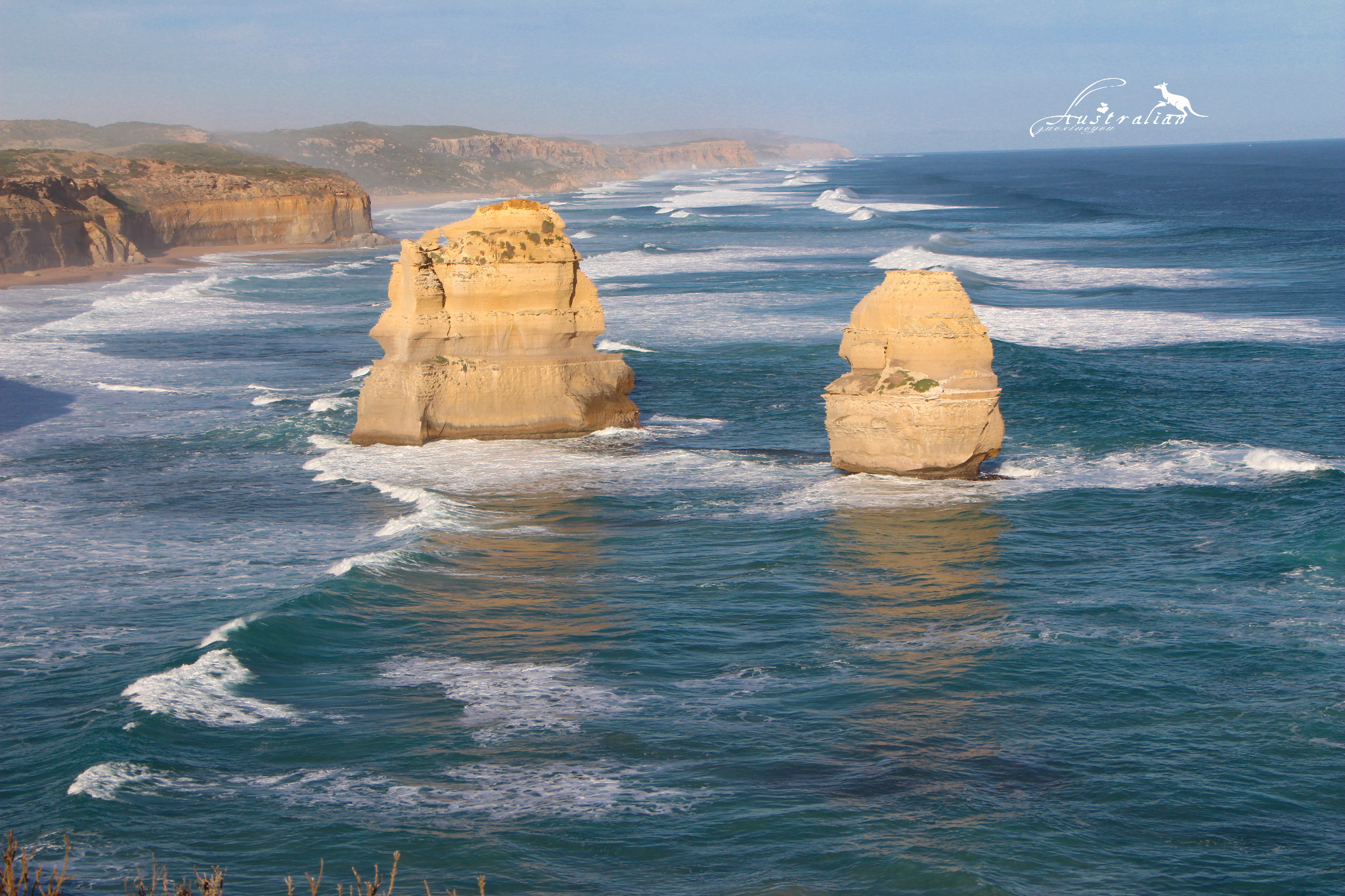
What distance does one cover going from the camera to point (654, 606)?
17641mm

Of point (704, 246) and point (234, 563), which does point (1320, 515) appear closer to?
point (234, 563)

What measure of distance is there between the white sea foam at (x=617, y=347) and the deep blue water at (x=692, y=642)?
402 centimetres

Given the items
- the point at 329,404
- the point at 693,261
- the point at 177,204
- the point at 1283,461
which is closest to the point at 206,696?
the point at 329,404

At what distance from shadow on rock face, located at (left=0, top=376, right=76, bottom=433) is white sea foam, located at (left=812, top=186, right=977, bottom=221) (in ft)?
245

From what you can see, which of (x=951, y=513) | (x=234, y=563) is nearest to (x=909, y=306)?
(x=951, y=513)

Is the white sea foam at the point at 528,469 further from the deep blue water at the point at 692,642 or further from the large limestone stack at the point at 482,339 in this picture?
the large limestone stack at the point at 482,339

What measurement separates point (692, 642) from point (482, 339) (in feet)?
41.7

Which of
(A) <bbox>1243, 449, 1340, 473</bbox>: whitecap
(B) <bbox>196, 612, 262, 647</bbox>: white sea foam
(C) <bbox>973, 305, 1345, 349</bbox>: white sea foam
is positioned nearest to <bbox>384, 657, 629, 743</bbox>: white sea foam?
(B) <bbox>196, 612, 262, 647</bbox>: white sea foam

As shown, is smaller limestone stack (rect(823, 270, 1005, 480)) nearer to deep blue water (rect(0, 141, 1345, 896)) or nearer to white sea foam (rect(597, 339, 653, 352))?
deep blue water (rect(0, 141, 1345, 896))

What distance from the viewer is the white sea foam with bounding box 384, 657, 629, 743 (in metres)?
13.9

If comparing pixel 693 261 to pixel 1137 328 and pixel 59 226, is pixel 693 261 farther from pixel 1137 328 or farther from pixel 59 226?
pixel 59 226

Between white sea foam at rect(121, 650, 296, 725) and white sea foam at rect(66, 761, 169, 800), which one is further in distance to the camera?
white sea foam at rect(121, 650, 296, 725)

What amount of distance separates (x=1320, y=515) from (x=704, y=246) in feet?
196

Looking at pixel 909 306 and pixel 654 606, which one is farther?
pixel 909 306
